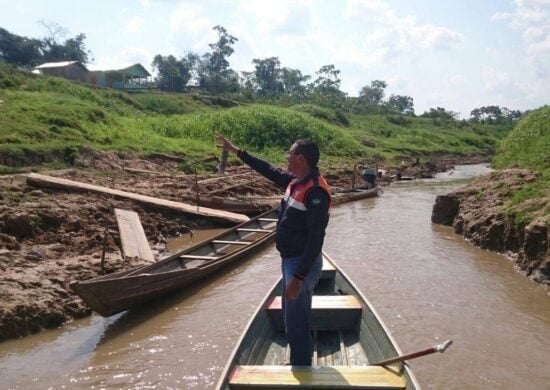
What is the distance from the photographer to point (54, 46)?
183 ft

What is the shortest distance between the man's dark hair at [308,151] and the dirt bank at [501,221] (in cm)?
614

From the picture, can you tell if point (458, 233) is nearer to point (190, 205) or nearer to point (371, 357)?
point (190, 205)

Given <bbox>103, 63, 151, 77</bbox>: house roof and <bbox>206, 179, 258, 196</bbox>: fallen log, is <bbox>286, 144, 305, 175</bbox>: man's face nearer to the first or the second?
<bbox>206, 179, 258, 196</bbox>: fallen log

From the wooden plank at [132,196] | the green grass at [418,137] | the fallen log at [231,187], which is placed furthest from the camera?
the green grass at [418,137]

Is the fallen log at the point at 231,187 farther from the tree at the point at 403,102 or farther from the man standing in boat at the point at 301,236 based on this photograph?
the tree at the point at 403,102

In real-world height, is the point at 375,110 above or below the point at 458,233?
above

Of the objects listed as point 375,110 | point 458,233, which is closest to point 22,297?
point 458,233

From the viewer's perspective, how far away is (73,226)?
1005 cm

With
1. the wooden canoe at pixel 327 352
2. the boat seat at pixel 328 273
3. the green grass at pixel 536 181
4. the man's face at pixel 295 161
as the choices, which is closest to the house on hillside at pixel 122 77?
the green grass at pixel 536 181

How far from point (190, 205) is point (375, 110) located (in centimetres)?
5710

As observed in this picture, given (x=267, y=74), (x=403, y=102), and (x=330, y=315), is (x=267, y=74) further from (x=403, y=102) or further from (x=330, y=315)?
(x=330, y=315)

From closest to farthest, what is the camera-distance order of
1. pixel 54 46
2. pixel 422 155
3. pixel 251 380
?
pixel 251 380, pixel 422 155, pixel 54 46

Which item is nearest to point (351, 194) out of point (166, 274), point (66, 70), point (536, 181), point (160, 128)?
point (536, 181)

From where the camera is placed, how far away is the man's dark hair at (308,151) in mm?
4098
